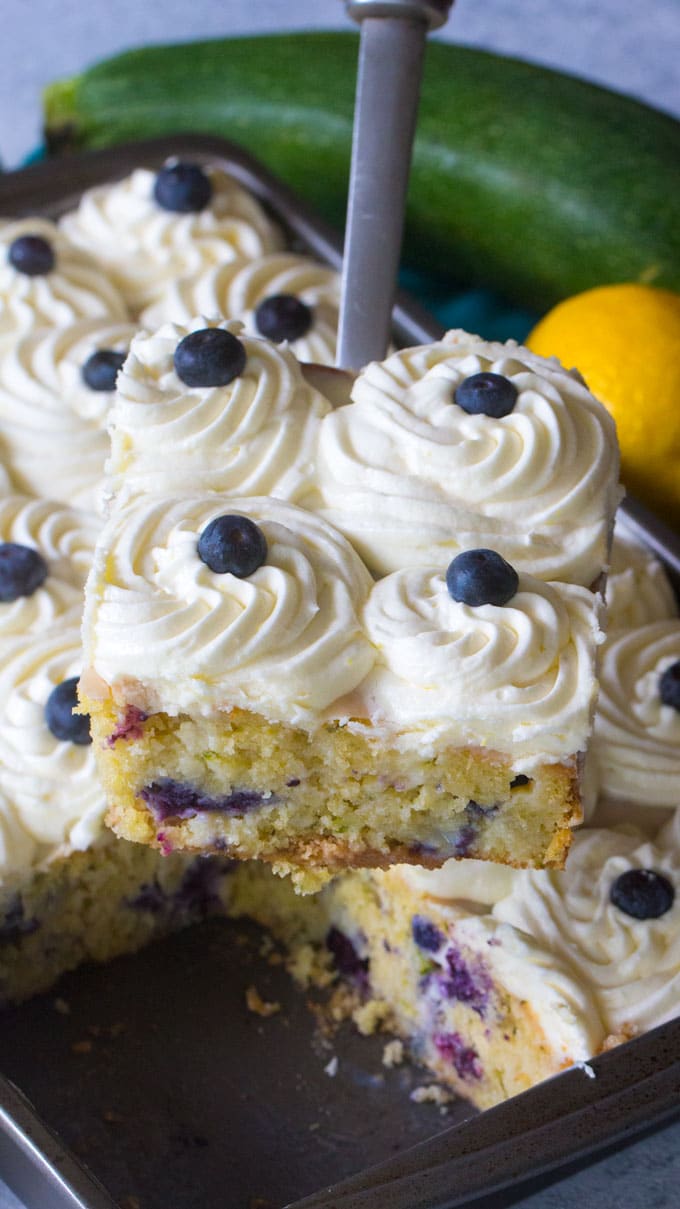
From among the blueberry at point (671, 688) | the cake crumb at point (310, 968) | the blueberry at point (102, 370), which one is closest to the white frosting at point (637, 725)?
the blueberry at point (671, 688)

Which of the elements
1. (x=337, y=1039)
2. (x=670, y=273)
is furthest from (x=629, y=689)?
(x=670, y=273)

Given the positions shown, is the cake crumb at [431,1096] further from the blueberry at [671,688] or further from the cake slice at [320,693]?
the blueberry at [671,688]

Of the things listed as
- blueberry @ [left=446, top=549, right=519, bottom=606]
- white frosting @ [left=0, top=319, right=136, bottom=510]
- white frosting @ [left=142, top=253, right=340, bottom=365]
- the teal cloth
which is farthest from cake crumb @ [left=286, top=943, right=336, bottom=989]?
the teal cloth

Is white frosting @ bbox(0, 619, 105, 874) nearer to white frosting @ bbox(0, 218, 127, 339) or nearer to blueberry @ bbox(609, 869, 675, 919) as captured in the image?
blueberry @ bbox(609, 869, 675, 919)

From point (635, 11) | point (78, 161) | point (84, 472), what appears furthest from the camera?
point (635, 11)

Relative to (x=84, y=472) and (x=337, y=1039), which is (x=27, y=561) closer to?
(x=84, y=472)

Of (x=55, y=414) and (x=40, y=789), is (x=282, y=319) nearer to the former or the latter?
(x=55, y=414)

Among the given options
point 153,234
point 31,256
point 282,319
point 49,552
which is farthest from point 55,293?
point 49,552
